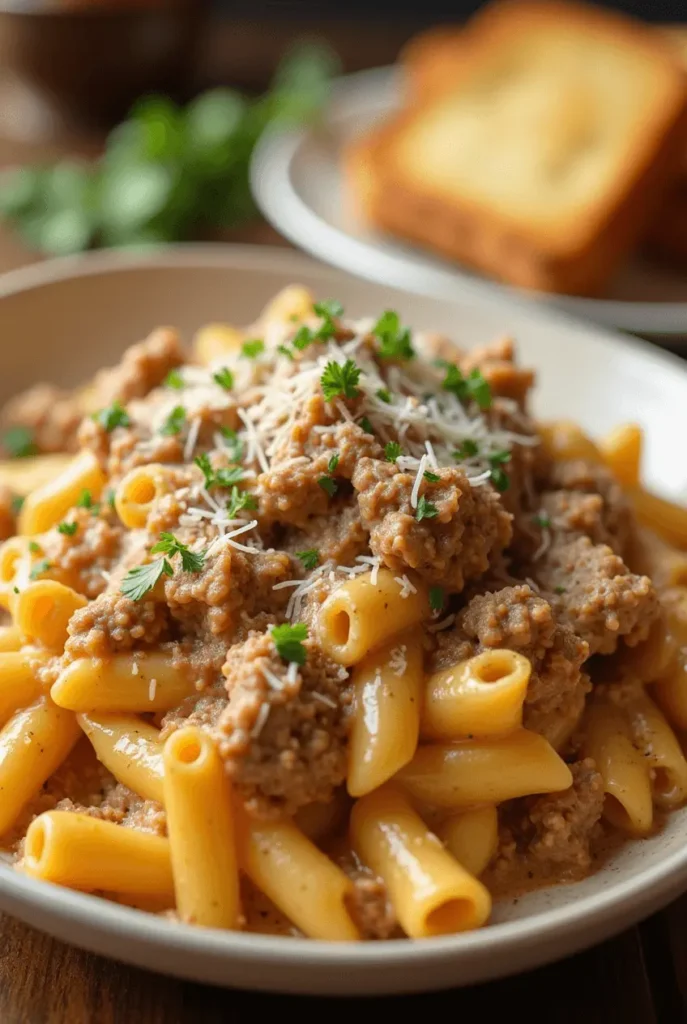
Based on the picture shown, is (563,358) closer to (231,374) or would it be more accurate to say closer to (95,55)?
(231,374)

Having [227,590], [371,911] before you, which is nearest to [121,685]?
[227,590]

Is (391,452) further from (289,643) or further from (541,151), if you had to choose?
(541,151)

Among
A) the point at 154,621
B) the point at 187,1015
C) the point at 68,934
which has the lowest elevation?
the point at 187,1015

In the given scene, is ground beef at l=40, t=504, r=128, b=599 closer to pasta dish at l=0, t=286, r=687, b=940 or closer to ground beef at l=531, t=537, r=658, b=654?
pasta dish at l=0, t=286, r=687, b=940

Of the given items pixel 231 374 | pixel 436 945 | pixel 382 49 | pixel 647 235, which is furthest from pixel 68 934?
pixel 382 49

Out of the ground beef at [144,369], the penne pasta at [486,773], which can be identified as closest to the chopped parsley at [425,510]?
the penne pasta at [486,773]
